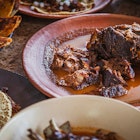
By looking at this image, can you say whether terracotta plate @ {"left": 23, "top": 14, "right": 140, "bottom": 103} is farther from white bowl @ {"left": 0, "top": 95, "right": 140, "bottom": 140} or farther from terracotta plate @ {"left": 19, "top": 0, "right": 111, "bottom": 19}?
white bowl @ {"left": 0, "top": 95, "right": 140, "bottom": 140}

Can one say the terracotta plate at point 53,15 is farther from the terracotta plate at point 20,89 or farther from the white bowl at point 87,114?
the white bowl at point 87,114

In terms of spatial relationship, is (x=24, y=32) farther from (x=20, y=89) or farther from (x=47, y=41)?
(x=20, y=89)

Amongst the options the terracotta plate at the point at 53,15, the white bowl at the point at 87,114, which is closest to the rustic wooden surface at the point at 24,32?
the terracotta plate at the point at 53,15

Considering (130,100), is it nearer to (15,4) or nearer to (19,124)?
(19,124)

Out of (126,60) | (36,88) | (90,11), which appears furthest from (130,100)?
(90,11)

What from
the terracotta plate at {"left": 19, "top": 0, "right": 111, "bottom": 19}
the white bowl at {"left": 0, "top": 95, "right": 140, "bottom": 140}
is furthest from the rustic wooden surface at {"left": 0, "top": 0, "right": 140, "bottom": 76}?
the white bowl at {"left": 0, "top": 95, "right": 140, "bottom": 140}

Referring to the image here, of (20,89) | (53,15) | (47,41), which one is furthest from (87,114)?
(53,15)
